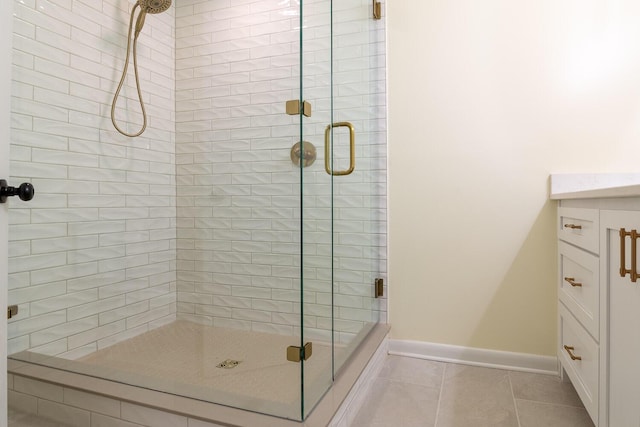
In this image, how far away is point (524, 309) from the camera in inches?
75.1

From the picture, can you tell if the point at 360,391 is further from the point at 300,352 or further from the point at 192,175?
the point at 192,175

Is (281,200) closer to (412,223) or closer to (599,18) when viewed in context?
(412,223)

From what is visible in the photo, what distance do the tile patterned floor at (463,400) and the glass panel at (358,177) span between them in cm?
24

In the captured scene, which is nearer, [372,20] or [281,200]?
[281,200]

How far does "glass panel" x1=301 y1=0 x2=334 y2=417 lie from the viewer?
1275mm

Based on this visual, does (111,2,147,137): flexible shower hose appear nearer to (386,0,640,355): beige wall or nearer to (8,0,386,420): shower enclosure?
(8,0,386,420): shower enclosure

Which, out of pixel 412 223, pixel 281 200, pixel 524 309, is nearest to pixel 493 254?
pixel 524 309

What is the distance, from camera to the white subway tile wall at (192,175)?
5.13ft

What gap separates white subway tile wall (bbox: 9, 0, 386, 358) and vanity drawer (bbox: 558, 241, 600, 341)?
0.86 metres

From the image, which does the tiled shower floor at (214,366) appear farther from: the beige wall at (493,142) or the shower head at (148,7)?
the shower head at (148,7)

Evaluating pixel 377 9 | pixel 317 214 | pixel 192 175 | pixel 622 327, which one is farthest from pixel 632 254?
pixel 192 175

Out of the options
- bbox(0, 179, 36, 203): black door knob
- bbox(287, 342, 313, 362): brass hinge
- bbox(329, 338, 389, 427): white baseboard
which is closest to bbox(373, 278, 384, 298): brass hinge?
bbox(329, 338, 389, 427): white baseboard

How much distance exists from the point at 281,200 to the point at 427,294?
3.27 ft

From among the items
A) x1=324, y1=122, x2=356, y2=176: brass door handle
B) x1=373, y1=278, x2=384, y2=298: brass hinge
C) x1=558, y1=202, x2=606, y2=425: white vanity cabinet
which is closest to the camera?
x1=558, y1=202, x2=606, y2=425: white vanity cabinet
